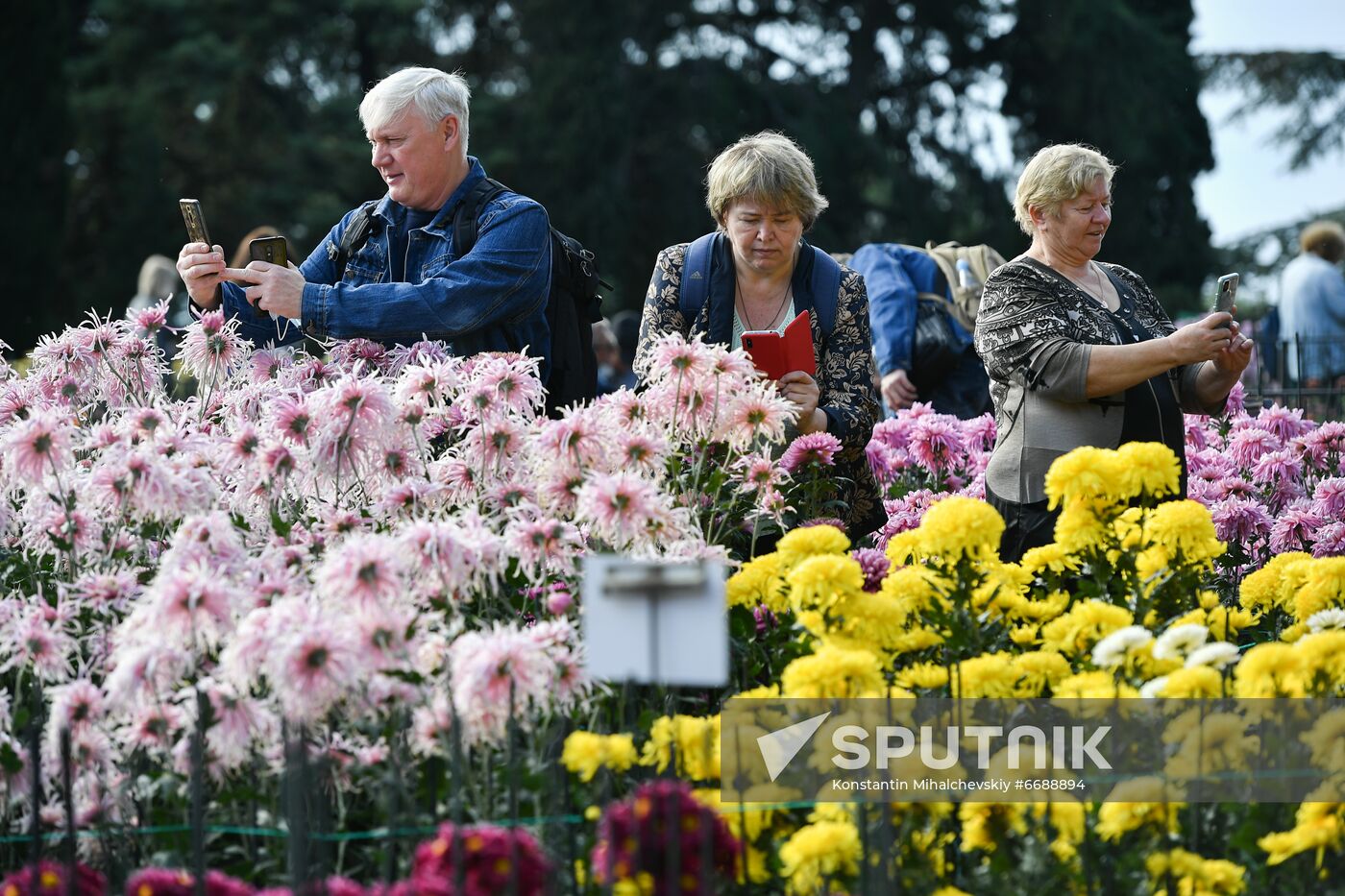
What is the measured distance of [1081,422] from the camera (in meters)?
4.37

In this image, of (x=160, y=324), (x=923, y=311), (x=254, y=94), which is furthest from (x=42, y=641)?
(x=254, y=94)

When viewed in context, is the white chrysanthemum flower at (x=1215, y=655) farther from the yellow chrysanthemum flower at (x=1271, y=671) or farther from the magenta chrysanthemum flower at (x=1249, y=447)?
the magenta chrysanthemum flower at (x=1249, y=447)

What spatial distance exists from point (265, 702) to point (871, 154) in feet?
67.2

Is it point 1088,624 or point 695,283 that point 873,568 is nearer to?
point 1088,624

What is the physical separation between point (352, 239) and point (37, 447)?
1419 millimetres

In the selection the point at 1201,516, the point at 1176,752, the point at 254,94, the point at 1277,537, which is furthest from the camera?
the point at 254,94

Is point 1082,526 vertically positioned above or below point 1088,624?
above

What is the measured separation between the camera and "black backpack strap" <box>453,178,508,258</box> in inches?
170

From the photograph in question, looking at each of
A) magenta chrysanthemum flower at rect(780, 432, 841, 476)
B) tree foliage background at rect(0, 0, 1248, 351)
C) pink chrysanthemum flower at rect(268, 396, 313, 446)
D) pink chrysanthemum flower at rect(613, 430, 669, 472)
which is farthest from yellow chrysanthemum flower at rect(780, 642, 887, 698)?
tree foliage background at rect(0, 0, 1248, 351)

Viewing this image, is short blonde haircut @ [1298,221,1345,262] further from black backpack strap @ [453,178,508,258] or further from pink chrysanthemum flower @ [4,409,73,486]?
pink chrysanthemum flower @ [4,409,73,486]

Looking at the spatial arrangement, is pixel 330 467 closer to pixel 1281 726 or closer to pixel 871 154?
pixel 1281 726

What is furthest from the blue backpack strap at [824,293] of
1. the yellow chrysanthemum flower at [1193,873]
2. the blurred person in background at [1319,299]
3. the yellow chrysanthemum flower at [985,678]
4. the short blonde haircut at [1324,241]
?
the short blonde haircut at [1324,241]

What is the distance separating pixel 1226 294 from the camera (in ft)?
14.4

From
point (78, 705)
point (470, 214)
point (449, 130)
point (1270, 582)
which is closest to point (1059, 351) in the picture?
point (1270, 582)
